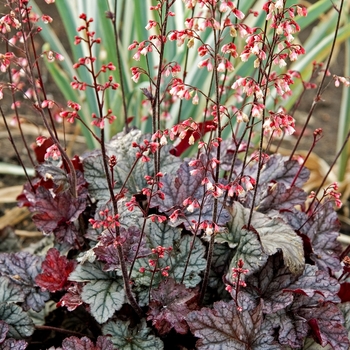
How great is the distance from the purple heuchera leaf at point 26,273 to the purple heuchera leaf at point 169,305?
375mm

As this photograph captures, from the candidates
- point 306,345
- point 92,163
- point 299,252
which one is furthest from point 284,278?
point 92,163

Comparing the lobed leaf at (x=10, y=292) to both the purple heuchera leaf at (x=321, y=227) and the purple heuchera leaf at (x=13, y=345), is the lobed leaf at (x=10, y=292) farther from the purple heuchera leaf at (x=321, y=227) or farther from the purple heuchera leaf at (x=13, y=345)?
the purple heuchera leaf at (x=321, y=227)

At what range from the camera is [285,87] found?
1299 millimetres

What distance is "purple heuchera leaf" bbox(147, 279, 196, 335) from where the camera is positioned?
1.49 meters

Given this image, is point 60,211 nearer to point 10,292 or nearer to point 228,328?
point 10,292

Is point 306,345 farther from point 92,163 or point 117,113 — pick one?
point 117,113

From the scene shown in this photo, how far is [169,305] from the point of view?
4.98 ft

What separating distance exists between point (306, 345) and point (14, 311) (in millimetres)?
865

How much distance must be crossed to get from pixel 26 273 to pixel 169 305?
51cm

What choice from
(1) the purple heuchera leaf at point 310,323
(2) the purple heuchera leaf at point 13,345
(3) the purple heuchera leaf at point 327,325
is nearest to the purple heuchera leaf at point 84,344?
(2) the purple heuchera leaf at point 13,345

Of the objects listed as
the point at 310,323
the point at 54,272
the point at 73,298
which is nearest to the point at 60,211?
the point at 54,272

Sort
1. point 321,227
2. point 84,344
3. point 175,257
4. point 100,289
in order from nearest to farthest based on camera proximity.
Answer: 1. point 84,344
2. point 100,289
3. point 175,257
4. point 321,227

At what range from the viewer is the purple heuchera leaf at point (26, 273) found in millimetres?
1671

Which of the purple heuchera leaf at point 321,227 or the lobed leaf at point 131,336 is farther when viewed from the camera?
the purple heuchera leaf at point 321,227
